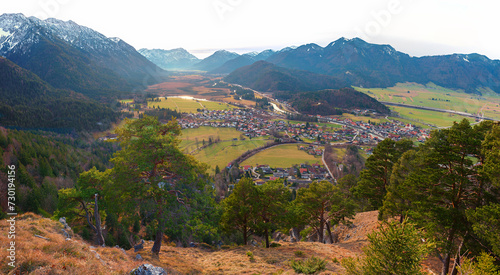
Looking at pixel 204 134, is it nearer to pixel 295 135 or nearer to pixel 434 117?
pixel 295 135

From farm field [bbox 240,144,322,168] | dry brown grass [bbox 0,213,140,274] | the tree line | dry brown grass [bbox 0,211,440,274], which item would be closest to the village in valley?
farm field [bbox 240,144,322,168]

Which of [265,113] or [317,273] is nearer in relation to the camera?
[317,273]

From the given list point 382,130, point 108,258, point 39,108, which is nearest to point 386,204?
point 108,258

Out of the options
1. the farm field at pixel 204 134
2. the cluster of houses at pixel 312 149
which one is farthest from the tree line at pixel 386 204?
the farm field at pixel 204 134

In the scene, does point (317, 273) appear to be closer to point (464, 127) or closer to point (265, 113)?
point (464, 127)

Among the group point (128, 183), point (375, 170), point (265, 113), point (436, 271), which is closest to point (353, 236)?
point (375, 170)

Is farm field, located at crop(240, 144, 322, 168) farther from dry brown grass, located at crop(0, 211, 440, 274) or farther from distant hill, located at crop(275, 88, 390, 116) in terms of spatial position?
distant hill, located at crop(275, 88, 390, 116)
